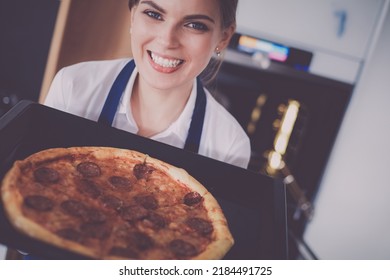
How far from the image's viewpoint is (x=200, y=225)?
3.00ft

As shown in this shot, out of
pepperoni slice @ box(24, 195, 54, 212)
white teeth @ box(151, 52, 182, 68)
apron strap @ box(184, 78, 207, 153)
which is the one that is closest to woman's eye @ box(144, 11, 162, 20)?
white teeth @ box(151, 52, 182, 68)

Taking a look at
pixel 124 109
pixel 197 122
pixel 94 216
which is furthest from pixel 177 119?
pixel 94 216

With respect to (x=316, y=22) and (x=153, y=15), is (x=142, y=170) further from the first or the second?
(x=316, y=22)

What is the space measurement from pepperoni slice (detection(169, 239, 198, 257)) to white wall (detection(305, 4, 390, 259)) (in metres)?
0.95

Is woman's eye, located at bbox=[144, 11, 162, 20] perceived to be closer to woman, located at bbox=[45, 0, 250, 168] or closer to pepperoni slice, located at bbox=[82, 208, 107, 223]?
woman, located at bbox=[45, 0, 250, 168]

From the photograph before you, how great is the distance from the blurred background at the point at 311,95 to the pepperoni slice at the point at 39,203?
786mm

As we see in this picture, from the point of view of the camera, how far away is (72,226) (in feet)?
2.50

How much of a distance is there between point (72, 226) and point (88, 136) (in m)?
0.28

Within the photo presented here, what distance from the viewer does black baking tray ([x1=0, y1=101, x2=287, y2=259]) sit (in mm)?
845

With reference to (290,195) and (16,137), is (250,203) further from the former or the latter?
(290,195)

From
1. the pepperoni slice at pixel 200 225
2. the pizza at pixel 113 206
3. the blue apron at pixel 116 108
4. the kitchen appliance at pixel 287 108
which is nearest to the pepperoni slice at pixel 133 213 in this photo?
the pizza at pixel 113 206

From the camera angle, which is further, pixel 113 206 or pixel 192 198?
pixel 192 198

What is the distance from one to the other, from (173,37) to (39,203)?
0.52 metres

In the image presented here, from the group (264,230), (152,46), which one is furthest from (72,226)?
(152,46)
